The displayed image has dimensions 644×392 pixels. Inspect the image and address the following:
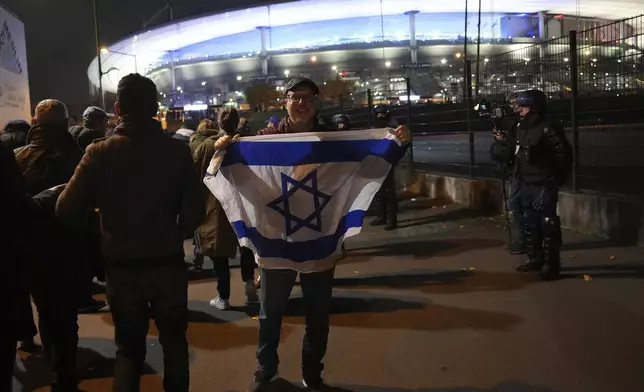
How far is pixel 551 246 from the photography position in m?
6.10

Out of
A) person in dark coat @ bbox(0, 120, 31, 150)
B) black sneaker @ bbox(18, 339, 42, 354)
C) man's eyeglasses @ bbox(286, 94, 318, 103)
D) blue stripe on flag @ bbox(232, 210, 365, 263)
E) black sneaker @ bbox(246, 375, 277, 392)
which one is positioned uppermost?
man's eyeglasses @ bbox(286, 94, 318, 103)

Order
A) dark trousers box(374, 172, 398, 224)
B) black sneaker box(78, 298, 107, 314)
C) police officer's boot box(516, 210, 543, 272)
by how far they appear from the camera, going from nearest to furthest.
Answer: black sneaker box(78, 298, 107, 314) → police officer's boot box(516, 210, 543, 272) → dark trousers box(374, 172, 398, 224)

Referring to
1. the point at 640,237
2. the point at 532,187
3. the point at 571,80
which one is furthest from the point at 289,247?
the point at 571,80

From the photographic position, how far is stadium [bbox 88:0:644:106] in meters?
49.7

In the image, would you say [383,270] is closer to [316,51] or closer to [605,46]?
[605,46]

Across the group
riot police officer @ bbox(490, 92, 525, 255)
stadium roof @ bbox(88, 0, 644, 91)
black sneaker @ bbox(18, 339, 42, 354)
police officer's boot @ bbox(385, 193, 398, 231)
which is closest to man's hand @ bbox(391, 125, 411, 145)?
riot police officer @ bbox(490, 92, 525, 255)

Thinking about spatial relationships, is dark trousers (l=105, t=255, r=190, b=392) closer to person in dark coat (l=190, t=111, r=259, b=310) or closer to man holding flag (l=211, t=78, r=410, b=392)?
man holding flag (l=211, t=78, r=410, b=392)

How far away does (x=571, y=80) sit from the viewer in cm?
819

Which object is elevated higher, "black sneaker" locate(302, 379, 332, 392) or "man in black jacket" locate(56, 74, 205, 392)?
"man in black jacket" locate(56, 74, 205, 392)

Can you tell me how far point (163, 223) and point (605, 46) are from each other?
6924 mm

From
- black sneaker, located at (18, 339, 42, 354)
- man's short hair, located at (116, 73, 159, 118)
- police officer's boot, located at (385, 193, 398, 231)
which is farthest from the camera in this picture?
police officer's boot, located at (385, 193, 398, 231)

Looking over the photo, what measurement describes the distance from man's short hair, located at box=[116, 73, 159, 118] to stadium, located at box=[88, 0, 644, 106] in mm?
43794

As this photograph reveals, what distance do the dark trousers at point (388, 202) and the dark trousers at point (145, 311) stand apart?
6236 millimetres

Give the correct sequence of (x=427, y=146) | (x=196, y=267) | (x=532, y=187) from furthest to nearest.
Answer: (x=427, y=146) → (x=196, y=267) → (x=532, y=187)
